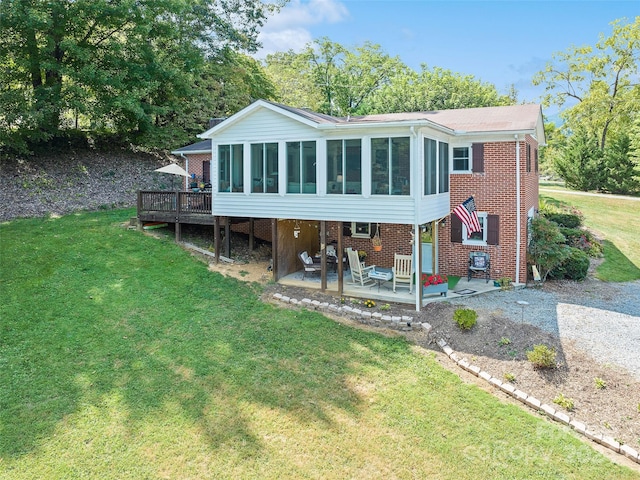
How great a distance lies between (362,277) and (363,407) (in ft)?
18.2

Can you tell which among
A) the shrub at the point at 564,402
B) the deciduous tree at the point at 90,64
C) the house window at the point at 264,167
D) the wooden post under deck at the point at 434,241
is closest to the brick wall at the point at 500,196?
the wooden post under deck at the point at 434,241

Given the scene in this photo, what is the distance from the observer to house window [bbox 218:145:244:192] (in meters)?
13.4

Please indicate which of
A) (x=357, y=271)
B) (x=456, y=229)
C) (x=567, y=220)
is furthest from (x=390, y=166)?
(x=567, y=220)

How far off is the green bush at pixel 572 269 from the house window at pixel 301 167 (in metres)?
8.80

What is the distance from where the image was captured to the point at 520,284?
1336 centimetres

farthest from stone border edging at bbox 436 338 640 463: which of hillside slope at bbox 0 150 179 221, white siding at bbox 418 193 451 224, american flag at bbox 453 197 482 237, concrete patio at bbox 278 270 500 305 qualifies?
hillside slope at bbox 0 150 179 221

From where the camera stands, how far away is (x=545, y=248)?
13367 mm

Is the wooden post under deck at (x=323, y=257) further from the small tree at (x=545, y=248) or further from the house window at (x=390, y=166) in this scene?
the small tree at (x=545, y=248)

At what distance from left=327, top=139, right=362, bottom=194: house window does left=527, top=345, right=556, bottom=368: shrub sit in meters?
5.76

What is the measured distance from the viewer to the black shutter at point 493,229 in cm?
1355

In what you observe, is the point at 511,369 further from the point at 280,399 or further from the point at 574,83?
the point at 574,83

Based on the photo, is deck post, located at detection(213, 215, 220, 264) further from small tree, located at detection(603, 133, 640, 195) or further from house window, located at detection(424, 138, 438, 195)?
small tree, located at detection(603, 133, 640, 195)

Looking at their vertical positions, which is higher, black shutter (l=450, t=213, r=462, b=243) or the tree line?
the tree line

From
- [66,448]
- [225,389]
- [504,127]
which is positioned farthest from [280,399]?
[504,127]
